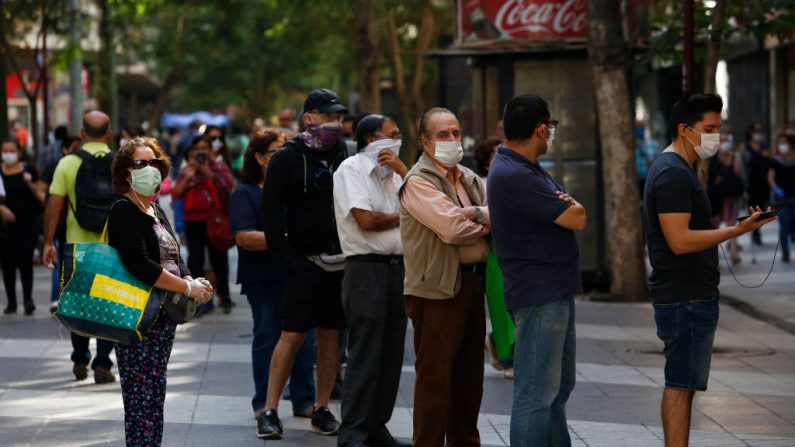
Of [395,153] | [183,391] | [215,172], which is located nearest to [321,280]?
[395,153]

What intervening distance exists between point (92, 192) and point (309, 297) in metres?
2.52

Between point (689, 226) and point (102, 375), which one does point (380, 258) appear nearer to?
point (689, 226)

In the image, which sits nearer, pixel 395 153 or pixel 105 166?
pixel 395 153

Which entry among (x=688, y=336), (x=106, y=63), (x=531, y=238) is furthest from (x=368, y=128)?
(x=106, y=63)

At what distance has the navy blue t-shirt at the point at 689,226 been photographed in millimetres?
6340

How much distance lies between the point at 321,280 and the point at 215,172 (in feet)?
20.6

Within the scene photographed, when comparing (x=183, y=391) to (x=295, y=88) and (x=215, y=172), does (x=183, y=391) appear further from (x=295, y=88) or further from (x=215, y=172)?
(x=295, y=88)

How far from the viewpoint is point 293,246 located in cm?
805

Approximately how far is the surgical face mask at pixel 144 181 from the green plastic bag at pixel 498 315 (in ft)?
6.67

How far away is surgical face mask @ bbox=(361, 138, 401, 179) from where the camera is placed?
7.71 metres

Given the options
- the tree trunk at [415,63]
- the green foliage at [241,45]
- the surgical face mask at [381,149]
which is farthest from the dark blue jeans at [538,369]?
the tree trunk at [415,63]

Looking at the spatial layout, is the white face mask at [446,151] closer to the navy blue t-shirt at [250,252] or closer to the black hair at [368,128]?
the black hair at [368,128]

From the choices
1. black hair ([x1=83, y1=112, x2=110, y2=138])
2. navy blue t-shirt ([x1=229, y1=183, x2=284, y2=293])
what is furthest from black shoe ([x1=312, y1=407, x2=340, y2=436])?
black hair ([x1=83, y1=112, x2=110, y2=138])

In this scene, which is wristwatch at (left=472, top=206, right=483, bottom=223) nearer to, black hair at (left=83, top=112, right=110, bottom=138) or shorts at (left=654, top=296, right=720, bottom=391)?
shorts at (left=654, top=296, right=720, bottom=391)
